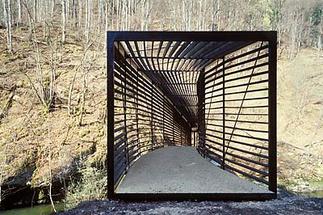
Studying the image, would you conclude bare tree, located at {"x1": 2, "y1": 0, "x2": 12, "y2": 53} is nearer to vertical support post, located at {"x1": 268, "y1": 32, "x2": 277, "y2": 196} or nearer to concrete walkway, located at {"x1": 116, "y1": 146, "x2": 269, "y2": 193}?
concrete walkway, located at {"x1": 116, "y1": 146, "x2": 269, "y2": 193}

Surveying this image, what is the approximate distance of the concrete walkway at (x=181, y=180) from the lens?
184 inches

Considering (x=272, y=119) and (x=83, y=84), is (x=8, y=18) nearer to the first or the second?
(x=83, y=84)

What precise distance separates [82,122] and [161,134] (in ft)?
12.3

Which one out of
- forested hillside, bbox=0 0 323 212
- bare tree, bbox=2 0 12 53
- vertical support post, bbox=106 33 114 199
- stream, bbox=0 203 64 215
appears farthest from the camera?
bare tree, bbox=2 0 12 53

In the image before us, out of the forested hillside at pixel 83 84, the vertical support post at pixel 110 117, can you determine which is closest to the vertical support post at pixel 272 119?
the vertical support post at pixel 110 117

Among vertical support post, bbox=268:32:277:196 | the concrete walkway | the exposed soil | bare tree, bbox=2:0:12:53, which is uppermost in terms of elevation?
bare tree, bbox=2:0:12:53

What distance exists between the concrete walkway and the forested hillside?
13.3ft

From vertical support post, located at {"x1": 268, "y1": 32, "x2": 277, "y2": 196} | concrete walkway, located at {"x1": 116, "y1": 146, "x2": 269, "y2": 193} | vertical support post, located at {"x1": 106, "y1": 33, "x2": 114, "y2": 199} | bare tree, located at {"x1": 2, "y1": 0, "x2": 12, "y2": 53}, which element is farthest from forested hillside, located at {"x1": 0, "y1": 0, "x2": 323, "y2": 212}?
vertical support post, located at {"x1": 268, "y1": 32, "x2": 277, "y2": 196}

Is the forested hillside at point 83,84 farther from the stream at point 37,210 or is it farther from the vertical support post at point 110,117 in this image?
the vertical support post at point 110,117

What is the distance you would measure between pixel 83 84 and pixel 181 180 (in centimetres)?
1150

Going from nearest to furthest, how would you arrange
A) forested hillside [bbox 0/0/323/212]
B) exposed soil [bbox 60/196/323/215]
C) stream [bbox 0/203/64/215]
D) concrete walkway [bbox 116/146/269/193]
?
exposed soil [bbox 60/196/323/215]
concrete walkway [bbox 116/146/269/193]
stream [bbox 0/203/64/215]
forested hillside [bbox 0/0/323/212]

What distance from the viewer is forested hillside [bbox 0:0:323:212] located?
11758 mm

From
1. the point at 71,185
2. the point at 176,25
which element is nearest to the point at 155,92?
the point at 71,185

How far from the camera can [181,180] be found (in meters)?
5.15
